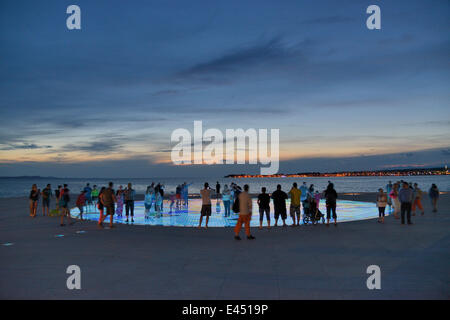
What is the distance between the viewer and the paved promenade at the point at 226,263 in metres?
6.54

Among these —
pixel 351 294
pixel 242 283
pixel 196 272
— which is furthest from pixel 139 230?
pixel 351 294

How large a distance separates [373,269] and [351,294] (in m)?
1.76

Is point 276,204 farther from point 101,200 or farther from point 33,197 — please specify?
point 33,197

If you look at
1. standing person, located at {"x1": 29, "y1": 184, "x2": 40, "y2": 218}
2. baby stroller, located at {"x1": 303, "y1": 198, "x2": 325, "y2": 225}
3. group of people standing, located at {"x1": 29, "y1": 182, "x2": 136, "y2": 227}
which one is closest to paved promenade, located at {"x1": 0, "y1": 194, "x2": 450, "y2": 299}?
group of people standing, located at {"x1": 29, "y1": 182, "x2": 136, "y2": 227}

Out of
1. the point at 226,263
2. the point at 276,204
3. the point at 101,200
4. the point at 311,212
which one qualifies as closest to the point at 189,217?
the point at 101,200

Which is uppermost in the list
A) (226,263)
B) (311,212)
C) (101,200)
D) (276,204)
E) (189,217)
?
(101,200)

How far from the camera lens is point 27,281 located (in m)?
7.25

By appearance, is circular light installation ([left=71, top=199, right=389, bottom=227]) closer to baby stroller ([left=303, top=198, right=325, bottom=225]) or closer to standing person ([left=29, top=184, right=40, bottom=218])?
baby stroller ([left=303, top=198, right=325, bottom=225])

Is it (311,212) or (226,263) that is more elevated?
Result: (311,212)

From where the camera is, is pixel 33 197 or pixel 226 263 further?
pixel 33 197

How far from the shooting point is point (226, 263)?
8.70 metres

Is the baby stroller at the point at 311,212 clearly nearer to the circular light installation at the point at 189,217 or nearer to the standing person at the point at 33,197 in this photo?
the circular light installation at the point at 189,217

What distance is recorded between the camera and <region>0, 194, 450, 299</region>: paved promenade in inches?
257

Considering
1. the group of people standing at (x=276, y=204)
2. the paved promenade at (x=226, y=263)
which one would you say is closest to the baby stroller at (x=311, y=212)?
the group of people standing at (x=276, y=204)
